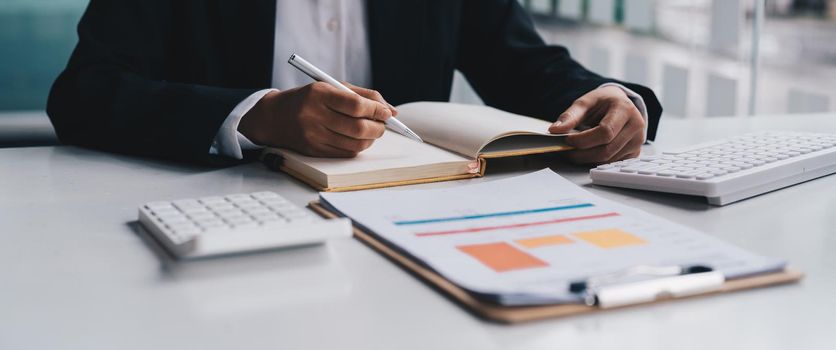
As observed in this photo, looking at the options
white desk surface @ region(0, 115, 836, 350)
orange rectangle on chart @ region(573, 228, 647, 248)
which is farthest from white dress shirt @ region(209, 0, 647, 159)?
orange rectangle on chart @ region(573, 228, 647, 248)

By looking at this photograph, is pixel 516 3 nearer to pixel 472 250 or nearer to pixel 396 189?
pixel 396 189

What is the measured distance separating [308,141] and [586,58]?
215 cm

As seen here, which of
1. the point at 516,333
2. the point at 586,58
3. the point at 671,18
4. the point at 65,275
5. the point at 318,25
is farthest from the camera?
the point at 586,58

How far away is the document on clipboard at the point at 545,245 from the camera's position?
578 mm

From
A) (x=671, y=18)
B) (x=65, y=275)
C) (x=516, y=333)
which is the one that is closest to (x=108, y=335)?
(x=65, y=275)

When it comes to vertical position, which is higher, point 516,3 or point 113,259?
point 516,3

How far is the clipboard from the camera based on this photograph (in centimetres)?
55

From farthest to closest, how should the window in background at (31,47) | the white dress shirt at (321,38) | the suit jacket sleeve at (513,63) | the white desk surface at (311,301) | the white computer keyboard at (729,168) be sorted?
the window in background at (31,47) < the white dress shirt at (321,38) < the suit jacket sleeve at (513,63) < the white computer keyboard at (729,168) < the white desk surface at (311,301)

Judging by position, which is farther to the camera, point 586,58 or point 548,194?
point 586,58

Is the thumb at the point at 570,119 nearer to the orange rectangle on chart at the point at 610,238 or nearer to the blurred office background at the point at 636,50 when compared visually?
the orange rectangle on chart at the point at 610,238

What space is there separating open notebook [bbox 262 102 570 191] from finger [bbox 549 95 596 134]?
12 millimetres

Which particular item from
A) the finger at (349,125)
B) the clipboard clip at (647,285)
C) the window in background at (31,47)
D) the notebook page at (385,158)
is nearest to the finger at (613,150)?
the notebook page at (385,158)

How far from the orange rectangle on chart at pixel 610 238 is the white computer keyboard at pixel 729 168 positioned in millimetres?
205

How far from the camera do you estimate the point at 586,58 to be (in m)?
3.03
